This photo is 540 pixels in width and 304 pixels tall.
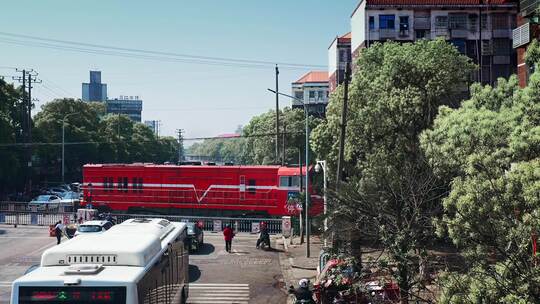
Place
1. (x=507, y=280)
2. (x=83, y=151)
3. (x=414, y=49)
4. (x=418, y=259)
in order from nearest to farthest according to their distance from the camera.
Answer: (x=507, y=280) < (x=418, y=259) < (x=414, y=49) < (x=83, y=151)

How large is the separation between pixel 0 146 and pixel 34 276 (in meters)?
45.9

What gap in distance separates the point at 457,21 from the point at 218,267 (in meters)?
37.4

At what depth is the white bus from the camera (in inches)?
380

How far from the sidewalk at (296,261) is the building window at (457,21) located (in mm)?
28417

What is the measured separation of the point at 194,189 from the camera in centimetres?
3947

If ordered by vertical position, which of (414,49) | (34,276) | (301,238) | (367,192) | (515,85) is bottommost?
(301,238)

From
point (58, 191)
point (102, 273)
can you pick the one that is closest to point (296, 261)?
point (102, 273)

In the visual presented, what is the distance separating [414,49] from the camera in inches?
1218

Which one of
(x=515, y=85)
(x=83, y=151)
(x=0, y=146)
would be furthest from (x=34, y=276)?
(x=83, y=151)

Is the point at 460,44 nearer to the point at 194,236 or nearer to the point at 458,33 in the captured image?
the point at 458,33

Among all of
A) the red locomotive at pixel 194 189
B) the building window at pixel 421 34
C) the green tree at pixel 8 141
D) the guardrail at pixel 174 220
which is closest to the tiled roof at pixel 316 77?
the building window at pixel 421 34

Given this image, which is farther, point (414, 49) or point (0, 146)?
point (0, 146)

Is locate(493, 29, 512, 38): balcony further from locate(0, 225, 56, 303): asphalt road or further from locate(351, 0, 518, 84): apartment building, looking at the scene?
locate(0, 225, 56, 303): asphalt road

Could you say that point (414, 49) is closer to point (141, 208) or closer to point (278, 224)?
point (278, 224)
